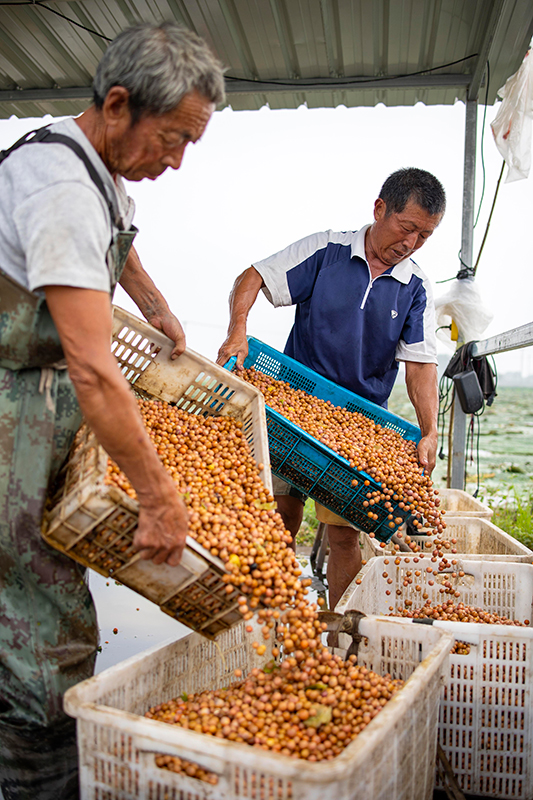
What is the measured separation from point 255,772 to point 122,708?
19.0 inches

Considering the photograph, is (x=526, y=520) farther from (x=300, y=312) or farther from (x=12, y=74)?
(x=12, y=74)

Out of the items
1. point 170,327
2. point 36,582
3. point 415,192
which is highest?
point 415,192

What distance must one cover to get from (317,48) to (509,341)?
2391mm

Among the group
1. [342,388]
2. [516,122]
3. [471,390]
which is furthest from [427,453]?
[516,122]

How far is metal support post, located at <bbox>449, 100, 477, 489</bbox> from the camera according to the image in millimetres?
4297

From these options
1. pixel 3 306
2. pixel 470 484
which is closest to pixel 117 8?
pixel 3 306

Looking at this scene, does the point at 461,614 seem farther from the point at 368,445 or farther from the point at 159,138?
the point at 159,138

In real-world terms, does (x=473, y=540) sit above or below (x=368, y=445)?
below

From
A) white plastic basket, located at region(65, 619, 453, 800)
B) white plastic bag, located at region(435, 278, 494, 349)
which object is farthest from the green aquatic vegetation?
white plastic basket, located at region(65, 619, 453, 800)

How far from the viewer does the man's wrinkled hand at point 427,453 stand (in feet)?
8.77

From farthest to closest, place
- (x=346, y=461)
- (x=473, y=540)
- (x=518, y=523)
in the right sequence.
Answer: (x=518, y=523), (x=473, y=540), (x=346, y=461)

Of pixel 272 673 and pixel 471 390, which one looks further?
pixel 471 390

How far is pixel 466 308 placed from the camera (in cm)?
443

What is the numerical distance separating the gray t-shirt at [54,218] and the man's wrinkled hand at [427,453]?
178cm
